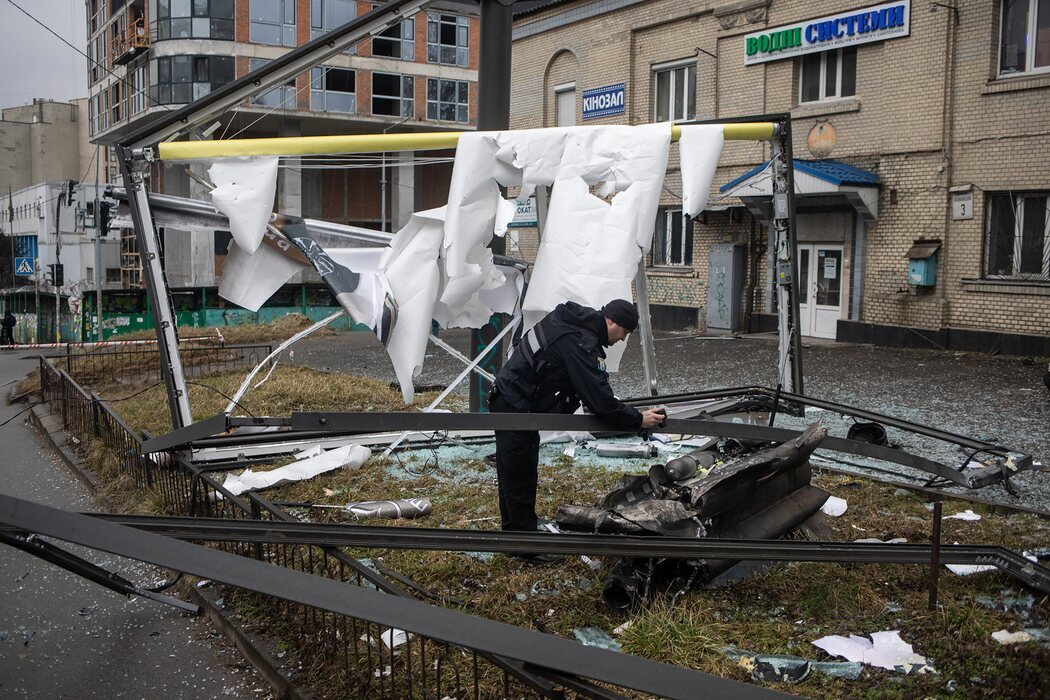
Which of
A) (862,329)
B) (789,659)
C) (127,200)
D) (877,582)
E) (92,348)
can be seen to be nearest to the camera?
(789,659)

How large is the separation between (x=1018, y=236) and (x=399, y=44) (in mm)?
32632

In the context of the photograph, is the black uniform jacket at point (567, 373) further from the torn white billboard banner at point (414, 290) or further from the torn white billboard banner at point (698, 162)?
the torn white billboard banner at point (698, 162)

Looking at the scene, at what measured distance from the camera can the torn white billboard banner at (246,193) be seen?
23.6 feet

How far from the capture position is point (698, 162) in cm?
710

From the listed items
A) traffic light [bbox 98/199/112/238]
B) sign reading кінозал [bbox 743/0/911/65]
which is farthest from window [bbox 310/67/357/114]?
traffic light [bbox 98/199/112/238]

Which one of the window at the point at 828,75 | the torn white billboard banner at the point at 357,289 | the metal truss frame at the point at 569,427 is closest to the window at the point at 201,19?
the window at the point at 828,75

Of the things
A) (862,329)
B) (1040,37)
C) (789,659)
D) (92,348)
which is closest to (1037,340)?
(862,329)

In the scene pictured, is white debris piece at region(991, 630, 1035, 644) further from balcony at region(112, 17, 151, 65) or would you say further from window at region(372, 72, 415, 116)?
balcony at region(112, 17, 151, 65)

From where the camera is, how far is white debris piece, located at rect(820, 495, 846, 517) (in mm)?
6258

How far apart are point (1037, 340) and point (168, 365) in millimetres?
15089

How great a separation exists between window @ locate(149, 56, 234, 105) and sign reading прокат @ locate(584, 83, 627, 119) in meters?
20.1

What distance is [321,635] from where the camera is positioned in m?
4.50

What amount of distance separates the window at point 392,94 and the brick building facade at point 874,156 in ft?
65.8

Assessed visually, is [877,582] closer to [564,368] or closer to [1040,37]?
[564,368]
